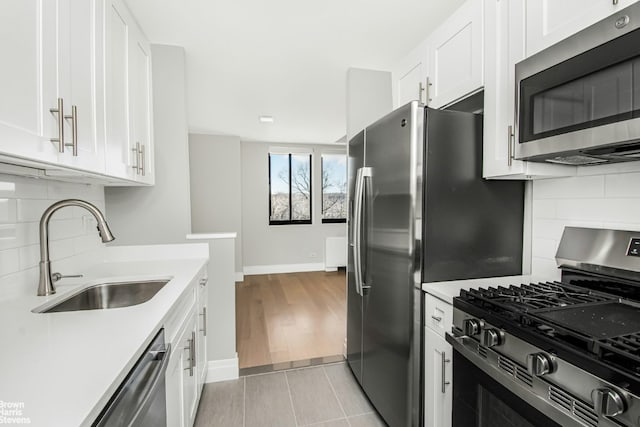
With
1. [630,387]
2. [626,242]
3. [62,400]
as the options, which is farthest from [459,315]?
[62,400]

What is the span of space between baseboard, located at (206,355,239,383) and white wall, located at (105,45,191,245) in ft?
3.19

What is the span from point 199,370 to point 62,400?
1440mm

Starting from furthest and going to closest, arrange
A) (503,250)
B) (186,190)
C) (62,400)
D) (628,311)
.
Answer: (186,190)
(503,250)
(628,311)
(62,400)

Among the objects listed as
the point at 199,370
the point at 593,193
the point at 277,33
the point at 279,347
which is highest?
the point at 277,33

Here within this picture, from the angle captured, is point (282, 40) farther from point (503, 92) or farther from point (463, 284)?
point (463, 284)

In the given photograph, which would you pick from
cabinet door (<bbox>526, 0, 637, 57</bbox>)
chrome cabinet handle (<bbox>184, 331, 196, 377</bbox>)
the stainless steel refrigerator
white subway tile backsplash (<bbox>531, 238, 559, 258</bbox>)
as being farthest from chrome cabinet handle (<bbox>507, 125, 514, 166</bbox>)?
chrome cabinet handle (<bbox>184, 331, 196, 377</bbox>)

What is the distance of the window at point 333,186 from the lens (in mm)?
5863

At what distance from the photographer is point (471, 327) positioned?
1.11 meters

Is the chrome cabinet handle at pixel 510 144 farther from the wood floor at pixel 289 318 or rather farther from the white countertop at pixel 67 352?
the wood floor at pixel 289 318

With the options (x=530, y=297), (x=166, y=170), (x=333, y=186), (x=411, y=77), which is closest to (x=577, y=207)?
(x=530, y=297)

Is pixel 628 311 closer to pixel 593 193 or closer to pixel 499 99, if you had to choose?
pixel 593 193

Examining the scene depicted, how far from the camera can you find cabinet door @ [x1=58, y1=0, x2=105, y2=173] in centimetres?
104

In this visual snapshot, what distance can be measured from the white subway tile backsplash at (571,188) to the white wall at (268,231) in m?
4.45

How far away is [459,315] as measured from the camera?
1.20 m
